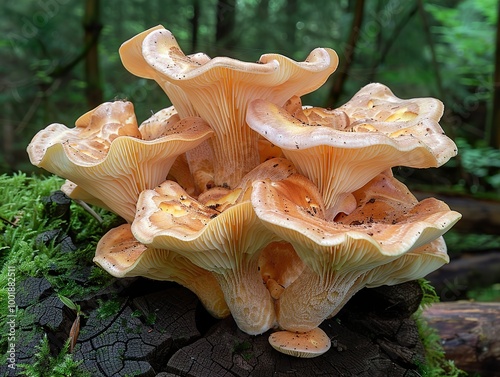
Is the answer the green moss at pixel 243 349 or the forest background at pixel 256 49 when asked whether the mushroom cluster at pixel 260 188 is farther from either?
the forest background at pixel 256 49

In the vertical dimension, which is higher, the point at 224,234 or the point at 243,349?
the point at 224,234

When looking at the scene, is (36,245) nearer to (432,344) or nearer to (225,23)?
(432,344)

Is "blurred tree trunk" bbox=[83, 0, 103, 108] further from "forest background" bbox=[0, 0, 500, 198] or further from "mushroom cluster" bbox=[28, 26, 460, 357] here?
"mushroom cluster" bbox=[28, 26, 460, 357]

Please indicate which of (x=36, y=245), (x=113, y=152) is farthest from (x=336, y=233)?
(x=36, y=245)

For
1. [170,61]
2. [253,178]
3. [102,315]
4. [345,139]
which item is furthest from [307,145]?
[102,315]

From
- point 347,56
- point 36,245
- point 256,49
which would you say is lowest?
point 256,49

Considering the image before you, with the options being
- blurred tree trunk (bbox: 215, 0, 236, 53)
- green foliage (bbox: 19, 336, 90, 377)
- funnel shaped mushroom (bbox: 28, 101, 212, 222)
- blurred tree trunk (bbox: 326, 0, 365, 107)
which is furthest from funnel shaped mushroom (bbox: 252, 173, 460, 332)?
blurred tree trunk (bbox: 215, 0, 236, 53)
